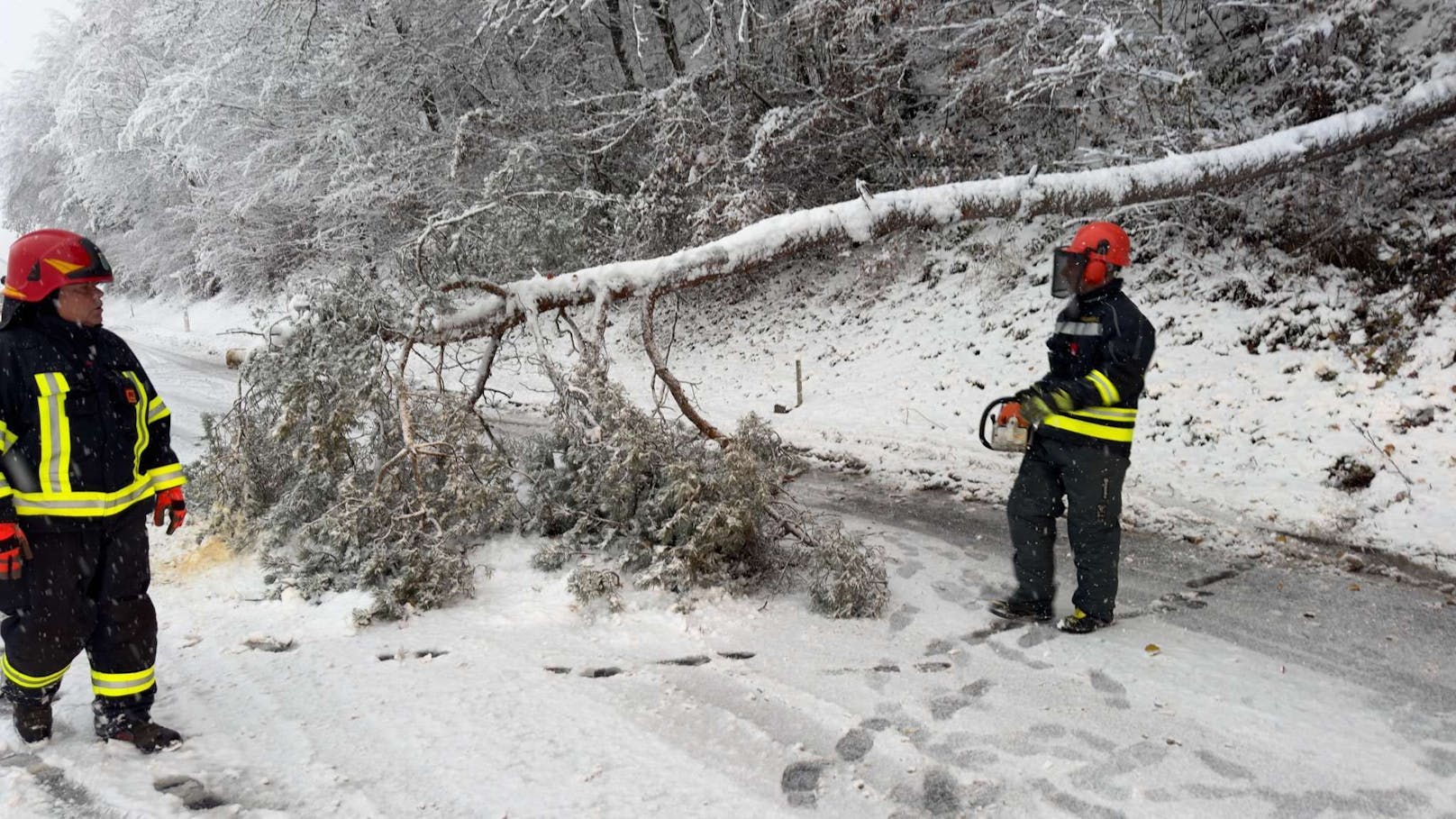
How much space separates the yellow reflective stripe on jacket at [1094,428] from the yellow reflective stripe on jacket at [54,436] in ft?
13.3

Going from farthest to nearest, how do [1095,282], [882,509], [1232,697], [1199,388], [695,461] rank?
[1199,388]
[882,509]
[695,461]
[1095,282]
[1232,697]

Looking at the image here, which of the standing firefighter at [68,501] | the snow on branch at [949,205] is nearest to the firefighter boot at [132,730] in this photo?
the standing firefighter at [68,501]

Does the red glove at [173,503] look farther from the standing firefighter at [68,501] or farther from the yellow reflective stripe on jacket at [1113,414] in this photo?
the yellow reflective stripe on jacket at [1113,414]

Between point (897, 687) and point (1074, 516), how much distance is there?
51.8 inches

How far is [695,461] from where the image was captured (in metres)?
4.69

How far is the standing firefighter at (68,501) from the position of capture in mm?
2791

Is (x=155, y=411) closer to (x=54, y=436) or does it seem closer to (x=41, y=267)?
(x=54, y=436)

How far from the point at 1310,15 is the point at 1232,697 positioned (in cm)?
747

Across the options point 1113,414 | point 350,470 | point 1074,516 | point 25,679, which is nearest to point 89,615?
point 25,679

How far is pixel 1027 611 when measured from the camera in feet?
13.6

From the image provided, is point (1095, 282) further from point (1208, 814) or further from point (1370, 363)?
point (1370, 363)

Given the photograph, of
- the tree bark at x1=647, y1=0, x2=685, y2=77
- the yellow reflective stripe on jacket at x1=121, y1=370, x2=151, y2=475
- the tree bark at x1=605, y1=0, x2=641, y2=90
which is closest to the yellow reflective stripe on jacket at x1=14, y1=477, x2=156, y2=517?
the yellow reflective stripe on jacket at x1=121, y1=370, x2=151, y2=475

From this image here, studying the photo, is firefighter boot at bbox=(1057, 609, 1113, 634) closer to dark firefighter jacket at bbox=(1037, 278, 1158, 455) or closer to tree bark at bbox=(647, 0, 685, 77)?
dark firefighter jacket at bbox=(1037, 278, 1158, 455)

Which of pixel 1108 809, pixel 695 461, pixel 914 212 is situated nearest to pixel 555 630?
pixel 695 461
